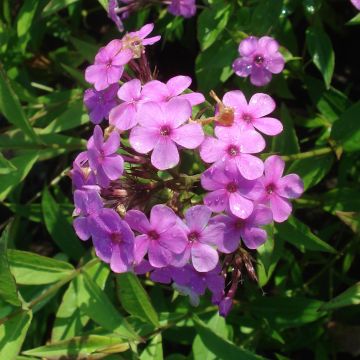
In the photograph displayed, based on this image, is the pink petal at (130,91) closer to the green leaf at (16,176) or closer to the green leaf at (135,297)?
the green leaf at (135,297)

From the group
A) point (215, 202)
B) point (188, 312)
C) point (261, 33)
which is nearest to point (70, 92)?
point (261, 33)

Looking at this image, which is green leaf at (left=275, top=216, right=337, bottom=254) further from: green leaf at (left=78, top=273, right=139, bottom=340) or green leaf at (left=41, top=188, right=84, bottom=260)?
green leaf at (left=41, top=188, right=84, bottom=260)

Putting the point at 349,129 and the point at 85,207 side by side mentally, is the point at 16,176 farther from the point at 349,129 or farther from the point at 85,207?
the point at 349,129

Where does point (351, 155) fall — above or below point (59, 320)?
above

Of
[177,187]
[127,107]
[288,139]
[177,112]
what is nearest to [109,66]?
[127,107]

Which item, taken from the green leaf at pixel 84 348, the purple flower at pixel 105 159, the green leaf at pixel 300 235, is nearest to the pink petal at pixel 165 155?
the purple flower at pixel 105 159

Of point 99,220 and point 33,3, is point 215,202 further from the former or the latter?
point 33,3

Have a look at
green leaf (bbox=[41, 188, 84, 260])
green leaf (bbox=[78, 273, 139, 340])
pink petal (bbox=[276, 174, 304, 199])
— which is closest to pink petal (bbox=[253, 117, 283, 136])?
pink petal (bbox=[276, 174, 304, 199])
